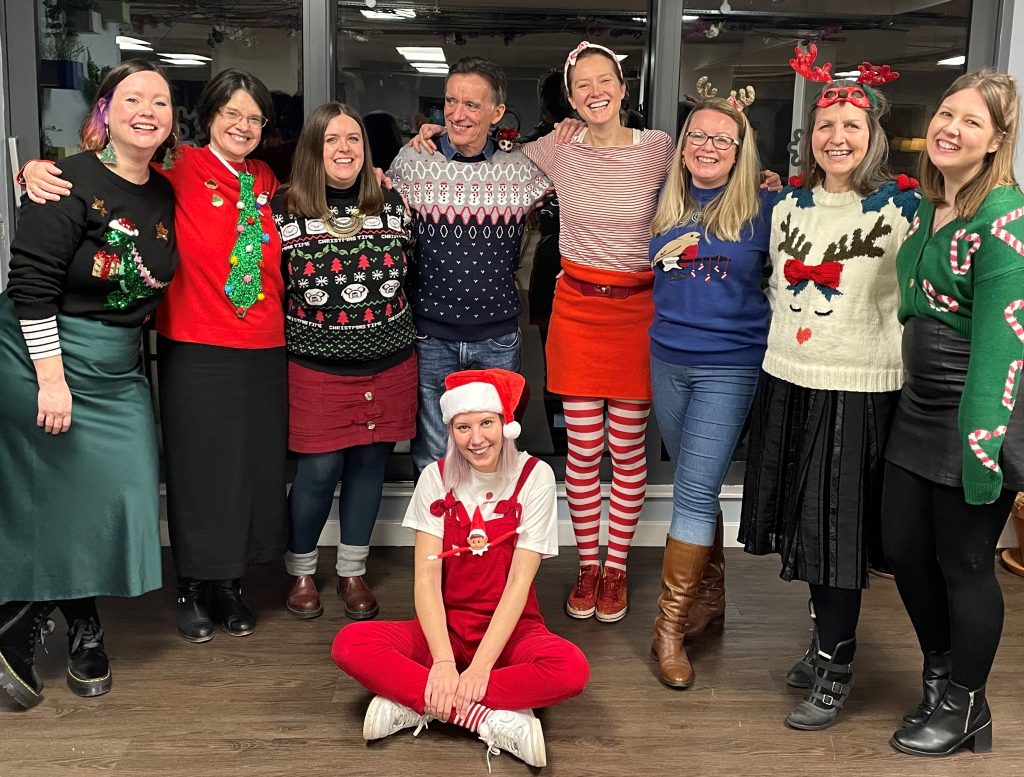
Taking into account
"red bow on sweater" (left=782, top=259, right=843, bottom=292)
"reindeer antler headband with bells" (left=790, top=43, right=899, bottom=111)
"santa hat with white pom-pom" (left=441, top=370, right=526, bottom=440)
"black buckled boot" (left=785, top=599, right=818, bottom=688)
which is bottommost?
"black buckled boot" (left=785, top=599, right=818, bottom=688)

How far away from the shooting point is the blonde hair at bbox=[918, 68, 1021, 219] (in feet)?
6.47

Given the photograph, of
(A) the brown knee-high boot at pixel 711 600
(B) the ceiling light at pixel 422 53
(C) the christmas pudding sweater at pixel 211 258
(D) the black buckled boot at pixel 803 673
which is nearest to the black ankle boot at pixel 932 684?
(D) the black buckled boot at pixel 803 673

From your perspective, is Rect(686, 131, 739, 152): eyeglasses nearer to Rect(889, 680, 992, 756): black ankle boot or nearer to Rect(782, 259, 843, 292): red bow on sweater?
Rect(782, 259, 843, 292): red bow on sweater

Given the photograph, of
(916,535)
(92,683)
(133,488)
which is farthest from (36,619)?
(916,535)

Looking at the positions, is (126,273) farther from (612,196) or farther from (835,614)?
(835,614)

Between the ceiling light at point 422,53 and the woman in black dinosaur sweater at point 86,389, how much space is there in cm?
102

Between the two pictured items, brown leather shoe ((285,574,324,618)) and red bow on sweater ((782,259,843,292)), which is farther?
brown leather shoe ((285,574,324,618))

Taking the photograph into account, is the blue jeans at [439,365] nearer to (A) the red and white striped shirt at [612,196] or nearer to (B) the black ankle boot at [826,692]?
(A) the red and white striped shirt at [612,196]

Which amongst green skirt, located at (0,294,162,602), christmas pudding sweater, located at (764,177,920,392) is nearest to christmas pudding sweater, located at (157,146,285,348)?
green skirt, located at (0,294,162,602)

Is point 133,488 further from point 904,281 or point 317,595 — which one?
point 904,281

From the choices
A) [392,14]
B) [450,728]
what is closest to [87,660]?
[450,728]

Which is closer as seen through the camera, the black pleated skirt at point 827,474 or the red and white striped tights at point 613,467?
the black pleated skirt at point 827,474

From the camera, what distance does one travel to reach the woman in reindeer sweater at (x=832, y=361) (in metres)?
2.21

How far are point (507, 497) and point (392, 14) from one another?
5.69 feet
